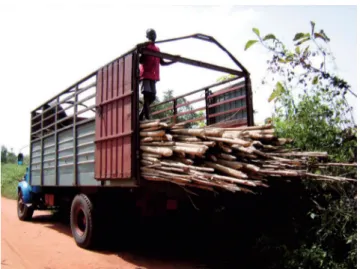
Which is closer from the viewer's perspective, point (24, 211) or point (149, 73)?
point (149, 73)

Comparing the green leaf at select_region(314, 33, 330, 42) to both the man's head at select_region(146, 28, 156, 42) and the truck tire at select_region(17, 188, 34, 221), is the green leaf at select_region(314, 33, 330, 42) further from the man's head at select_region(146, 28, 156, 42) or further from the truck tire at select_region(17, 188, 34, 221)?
the truck tire at select_region(17, 188, 34, 221)

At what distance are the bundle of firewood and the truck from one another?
11.3 inches

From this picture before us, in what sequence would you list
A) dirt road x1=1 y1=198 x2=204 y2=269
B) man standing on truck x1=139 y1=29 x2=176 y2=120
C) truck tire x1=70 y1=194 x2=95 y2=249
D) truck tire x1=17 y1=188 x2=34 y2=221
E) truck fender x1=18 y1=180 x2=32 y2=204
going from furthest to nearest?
1. truck tire x1=17 y1=188 x2=34 y2=221
2. truck fender x1=18 y1=180 x2=32 y2=204
3. man standing on truck x1=139 y1=29 x2=176 y2=120
4. truck tire x1=70 y1=194 x2=95 y2=249
5. dirt road x1=1 y1=198 x2=204 y2=269

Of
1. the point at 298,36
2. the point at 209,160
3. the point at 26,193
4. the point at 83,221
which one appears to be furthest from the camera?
the point at 26,193

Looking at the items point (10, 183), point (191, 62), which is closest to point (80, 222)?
point (191, 62)

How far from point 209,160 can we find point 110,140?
4.77ft

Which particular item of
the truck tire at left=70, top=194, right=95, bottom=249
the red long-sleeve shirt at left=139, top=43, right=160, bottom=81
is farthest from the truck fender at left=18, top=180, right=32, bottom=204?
the red long-sleeve shirt at left=139, top=43, right=160, bottom=81

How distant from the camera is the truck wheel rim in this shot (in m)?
5.67

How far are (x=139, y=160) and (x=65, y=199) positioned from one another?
343 centimetres

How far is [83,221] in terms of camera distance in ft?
18.8

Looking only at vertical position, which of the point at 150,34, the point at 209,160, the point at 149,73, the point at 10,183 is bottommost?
the point at 10,183

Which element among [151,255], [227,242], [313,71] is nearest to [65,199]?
[151,255]

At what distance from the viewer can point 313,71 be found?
13.8ft

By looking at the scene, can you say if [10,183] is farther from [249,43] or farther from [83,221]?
[249,43]
